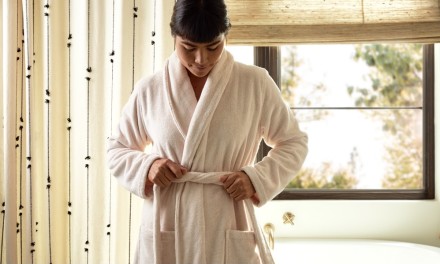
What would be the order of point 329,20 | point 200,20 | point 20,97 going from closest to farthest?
point 200,20, point 20,97, point 329,20

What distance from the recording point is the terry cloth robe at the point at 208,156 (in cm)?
171

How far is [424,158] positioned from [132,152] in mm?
1658

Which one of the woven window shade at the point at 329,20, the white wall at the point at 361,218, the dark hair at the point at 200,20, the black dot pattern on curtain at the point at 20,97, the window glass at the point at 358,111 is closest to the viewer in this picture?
the dark hair at the point at 200,20

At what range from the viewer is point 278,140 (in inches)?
72.0

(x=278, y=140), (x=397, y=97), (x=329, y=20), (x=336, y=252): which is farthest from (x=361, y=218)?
(x=278, y=140)

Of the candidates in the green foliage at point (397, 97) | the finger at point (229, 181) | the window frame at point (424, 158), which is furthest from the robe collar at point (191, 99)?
the green foliage at point (397, 97)

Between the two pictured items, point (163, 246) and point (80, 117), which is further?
point (80, 117)

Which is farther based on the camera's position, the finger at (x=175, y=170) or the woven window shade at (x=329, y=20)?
the woven window shade at (x=329, y=20)

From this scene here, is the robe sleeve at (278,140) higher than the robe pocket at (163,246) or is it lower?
higher

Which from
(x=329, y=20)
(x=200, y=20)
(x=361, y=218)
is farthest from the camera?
(x=361, y=218)

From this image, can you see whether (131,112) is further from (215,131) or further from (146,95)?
(215,131)

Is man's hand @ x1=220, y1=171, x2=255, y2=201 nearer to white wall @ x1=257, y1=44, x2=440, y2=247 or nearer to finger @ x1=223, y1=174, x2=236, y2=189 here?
finger @ x1=223, y1=174, x2=236, y2=189

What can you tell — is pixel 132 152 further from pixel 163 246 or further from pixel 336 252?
pixel 336 252

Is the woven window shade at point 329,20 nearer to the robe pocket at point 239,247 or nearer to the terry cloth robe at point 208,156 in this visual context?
the terry cloth robe at point 208,156
